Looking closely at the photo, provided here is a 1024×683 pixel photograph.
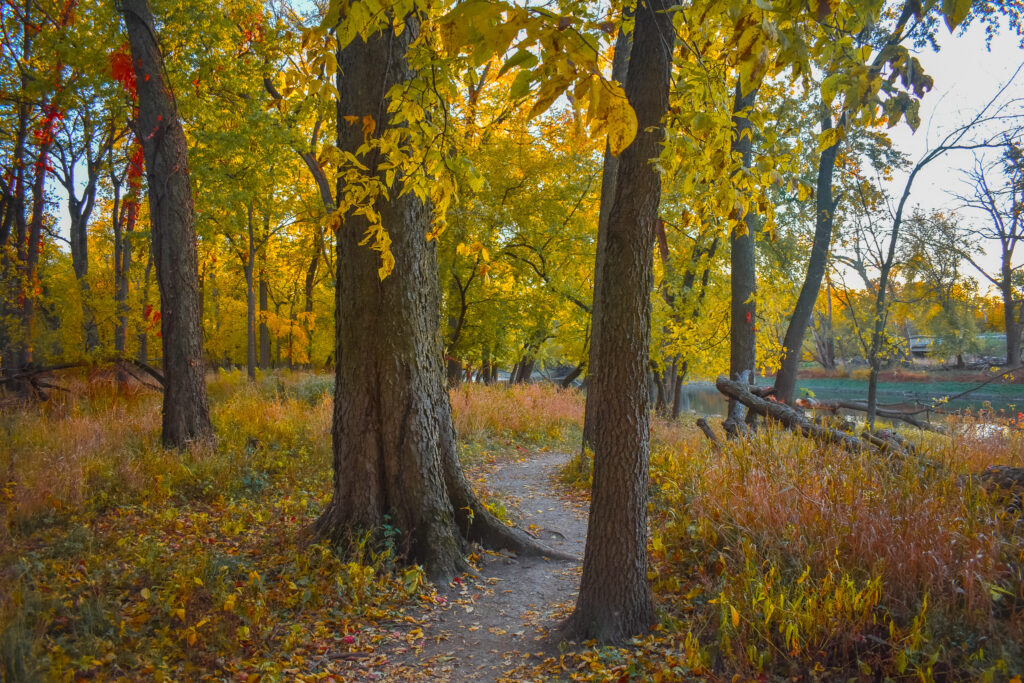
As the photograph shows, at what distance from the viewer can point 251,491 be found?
6504 millimetres

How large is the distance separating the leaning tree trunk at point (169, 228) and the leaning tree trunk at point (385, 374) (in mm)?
3644

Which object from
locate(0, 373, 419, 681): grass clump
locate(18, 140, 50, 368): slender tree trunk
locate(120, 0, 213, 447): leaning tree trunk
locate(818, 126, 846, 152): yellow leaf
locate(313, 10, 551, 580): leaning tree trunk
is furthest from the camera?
locate(18, 140, 50, 368): slender tree trunk

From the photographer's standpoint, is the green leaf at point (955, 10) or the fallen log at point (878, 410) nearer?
the green leaf at point (955, 10)

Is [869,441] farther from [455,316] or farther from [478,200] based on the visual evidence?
[455,316]

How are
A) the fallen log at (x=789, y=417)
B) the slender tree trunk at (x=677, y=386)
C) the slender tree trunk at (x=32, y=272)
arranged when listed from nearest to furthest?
the fallen log at (x=789, y=417), the slender tree trunk at (x=32, y=272), the slender tree trunk at (x=677, y=386)

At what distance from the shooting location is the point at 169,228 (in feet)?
24.5

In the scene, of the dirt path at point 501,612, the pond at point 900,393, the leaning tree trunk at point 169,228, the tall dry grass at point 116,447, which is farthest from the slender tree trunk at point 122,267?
the pond at point 900,393

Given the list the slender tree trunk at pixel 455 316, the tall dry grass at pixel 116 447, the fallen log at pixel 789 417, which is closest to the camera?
the tall dry grass at pixel 116 447

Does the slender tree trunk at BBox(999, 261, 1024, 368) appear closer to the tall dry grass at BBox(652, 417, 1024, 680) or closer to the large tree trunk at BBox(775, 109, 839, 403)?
the large tree trunk at BBox(775, 109, 839, 403)

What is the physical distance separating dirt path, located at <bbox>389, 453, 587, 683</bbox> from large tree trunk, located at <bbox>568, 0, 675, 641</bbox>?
1.81ft

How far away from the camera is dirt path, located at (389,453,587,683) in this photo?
3.57 meters

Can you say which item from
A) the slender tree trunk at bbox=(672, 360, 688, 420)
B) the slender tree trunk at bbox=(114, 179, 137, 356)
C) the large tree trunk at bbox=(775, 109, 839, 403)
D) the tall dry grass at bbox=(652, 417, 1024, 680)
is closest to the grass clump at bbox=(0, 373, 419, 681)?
the tall dry grass at bbox=(652, 417, 1024, 680)

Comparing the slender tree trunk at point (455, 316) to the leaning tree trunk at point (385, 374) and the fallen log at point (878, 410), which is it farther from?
the leaning tree trunk at point (385, 374)

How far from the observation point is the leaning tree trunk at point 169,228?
7.42 meters
